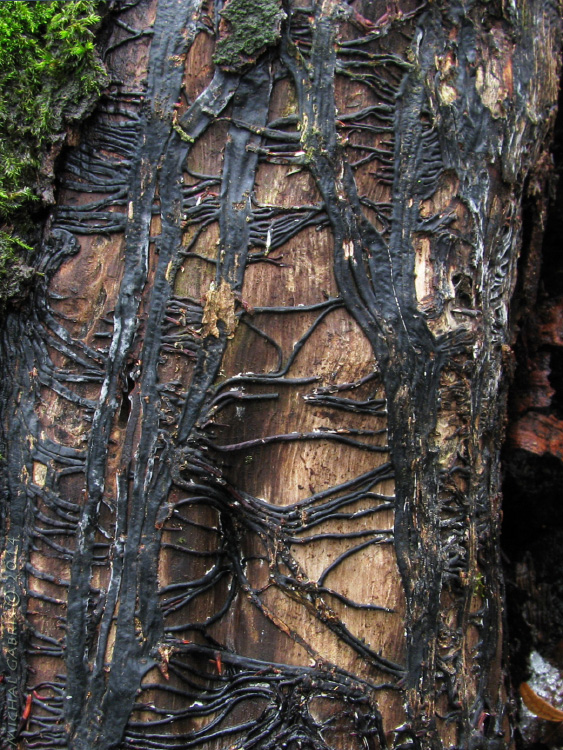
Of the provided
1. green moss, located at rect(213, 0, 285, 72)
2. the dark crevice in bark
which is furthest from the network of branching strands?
the dark crevice in bark

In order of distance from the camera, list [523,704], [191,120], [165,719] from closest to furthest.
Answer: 1. [165,719]
2. [191,120]
3. [523,704]

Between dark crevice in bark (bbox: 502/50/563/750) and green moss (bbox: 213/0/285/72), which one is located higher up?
green moss (bbox: 213/0/285/72)

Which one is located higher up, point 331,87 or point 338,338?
point 331,87

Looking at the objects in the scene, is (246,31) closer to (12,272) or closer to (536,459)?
(12,272)

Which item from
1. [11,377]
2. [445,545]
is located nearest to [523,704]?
[445,545]

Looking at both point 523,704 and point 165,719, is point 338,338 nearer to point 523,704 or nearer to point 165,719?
point 165,719

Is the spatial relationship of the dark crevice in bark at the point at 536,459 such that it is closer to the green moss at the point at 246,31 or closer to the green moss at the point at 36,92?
the green moss at the point at 246,31

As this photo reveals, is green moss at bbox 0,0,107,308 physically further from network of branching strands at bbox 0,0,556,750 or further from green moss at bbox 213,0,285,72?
green moss at bbox 213,0,285,72

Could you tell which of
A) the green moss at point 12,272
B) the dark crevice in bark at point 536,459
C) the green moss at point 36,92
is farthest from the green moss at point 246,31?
the dark crevice in bark at point 536,459

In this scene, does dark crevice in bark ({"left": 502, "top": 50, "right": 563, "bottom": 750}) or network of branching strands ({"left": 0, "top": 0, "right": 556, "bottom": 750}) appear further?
dark crevice in bark ({"left": 502, "top": 50, "right": 563, "bottom": 750})
